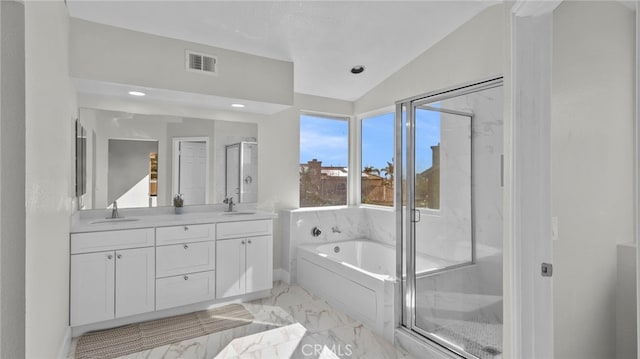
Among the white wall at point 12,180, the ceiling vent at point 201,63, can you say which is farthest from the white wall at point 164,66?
the white wall at point 12,180

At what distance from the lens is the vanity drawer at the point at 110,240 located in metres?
2.60

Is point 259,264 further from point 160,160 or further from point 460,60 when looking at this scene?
point 460,60

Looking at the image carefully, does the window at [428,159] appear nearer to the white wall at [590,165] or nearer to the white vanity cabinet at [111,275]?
the white wall at [590,165]

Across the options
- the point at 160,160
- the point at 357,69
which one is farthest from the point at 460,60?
the point at 160,160

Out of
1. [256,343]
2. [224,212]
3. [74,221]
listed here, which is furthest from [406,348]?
[74,221]

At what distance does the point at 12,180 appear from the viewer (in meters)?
1.11

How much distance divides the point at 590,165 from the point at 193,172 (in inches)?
129

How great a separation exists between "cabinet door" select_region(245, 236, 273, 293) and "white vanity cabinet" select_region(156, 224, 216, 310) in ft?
1.14

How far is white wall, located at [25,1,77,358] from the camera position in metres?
1.29

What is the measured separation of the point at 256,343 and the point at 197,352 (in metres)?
0.42

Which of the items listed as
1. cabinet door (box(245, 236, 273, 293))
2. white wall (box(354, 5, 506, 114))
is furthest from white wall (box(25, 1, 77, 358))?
white wall (box(354, 5, 506, 114))

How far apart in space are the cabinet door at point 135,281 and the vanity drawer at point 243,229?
1.97ft

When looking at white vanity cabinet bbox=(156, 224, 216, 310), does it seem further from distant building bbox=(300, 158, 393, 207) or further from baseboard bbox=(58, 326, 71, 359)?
distant building bbox=(300, 158, 393, 207)

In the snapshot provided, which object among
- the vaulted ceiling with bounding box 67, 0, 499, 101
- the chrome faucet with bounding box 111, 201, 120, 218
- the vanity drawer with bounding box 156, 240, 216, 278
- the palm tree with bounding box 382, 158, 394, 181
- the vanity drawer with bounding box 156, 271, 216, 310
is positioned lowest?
the vanity drawer with bounding box 156, 271, 216, 310
